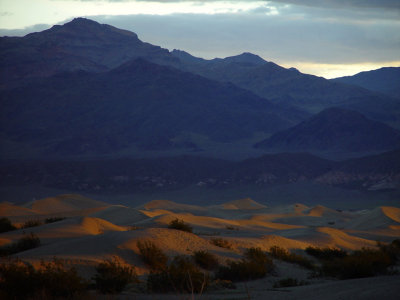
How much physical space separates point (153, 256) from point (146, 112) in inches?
4723

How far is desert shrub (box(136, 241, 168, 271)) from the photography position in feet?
50.6

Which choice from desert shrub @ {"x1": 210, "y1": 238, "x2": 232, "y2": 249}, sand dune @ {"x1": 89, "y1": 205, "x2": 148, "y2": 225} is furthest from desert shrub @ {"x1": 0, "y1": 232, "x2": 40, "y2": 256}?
sand dune @ {"x1": 89, "y1": 205, "x2": 148, "y2": 225}

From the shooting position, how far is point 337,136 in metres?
120

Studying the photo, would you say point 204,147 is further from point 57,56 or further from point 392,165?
point 57,56

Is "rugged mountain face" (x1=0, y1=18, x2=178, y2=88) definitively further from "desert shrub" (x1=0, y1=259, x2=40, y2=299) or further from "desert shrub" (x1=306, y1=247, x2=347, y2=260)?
"desert shrub" (x1=0, y1=259, x2=40, y2=299)

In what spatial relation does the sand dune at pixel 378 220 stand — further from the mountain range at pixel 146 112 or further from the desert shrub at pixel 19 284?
the mountain range at pixel 146 112

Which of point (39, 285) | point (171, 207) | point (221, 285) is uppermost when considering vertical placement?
point (39, 285)

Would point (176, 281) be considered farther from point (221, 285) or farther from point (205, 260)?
point (205, 260)

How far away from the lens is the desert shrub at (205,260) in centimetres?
1589

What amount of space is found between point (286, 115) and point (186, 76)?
29.3m

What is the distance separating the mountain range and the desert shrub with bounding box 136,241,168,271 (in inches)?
3674

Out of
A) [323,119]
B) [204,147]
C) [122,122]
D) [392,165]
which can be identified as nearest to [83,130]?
[122,122]

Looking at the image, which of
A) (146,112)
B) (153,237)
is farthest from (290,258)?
(146,112)

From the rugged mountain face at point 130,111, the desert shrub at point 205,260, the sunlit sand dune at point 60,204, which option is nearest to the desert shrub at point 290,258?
the desert shrub at point 205,260
